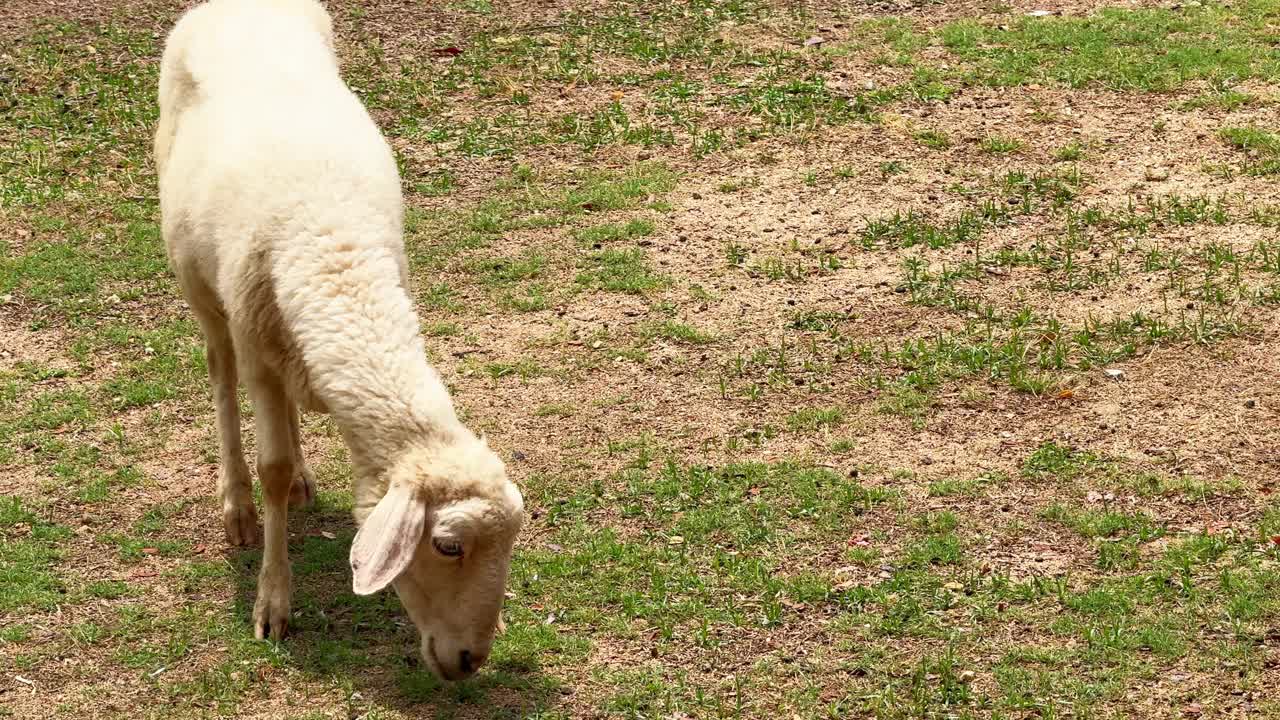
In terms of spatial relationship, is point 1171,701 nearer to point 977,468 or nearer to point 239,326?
point 977,468

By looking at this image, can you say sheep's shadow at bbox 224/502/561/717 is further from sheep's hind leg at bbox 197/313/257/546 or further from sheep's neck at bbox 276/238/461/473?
sheep's neck at bbox 276/238/461/473

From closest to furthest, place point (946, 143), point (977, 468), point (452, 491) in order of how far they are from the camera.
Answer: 1. point (452, 491)
2. point (977, 468)
3. point (946, 143)

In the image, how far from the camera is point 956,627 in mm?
5832

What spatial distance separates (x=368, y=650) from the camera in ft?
19.3

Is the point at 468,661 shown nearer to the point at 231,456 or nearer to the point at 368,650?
the point at 368,650

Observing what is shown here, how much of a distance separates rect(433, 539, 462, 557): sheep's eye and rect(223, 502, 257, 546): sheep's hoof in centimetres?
172

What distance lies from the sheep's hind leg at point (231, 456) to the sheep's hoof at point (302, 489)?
0.68 feet

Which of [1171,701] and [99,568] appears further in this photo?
[99,568]

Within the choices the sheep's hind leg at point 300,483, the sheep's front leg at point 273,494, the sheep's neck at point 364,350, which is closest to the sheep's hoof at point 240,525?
the sheep's hind leg at point 300,483

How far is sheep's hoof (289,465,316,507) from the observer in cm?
686

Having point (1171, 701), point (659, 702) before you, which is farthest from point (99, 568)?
point (1171, 701)

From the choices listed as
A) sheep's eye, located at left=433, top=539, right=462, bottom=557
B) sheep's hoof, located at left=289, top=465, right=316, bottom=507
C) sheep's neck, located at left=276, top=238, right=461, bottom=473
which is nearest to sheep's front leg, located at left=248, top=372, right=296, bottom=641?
sheep's neck, located at left=276, top=238, right=461, bottom=473

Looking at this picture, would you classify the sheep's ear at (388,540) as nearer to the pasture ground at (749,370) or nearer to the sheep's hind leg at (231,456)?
the pasture ground at (749,370)

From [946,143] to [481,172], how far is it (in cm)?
298
